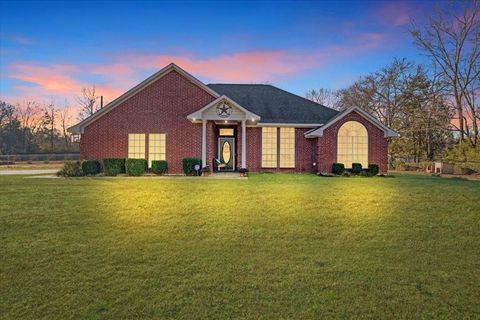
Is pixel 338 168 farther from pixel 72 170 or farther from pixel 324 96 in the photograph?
pixel 324 96

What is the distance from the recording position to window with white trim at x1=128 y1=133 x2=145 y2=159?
58.9 ft

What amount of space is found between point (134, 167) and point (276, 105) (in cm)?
1056

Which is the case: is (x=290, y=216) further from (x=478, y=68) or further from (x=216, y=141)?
(x=478, y=68)

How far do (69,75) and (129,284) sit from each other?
2827 centimetres

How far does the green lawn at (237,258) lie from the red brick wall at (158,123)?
9.25 metres

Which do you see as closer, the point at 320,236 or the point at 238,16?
the point at 320,236

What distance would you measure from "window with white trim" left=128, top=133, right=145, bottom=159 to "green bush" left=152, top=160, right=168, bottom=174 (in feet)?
5.01

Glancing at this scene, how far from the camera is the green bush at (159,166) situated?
1680 centimetres

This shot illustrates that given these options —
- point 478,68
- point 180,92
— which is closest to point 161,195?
point 180,92

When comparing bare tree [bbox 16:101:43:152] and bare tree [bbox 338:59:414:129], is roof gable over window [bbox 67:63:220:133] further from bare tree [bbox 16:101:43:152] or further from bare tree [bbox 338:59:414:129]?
bare tree [bbox 16:101:43:152]

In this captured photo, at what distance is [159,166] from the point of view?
16.8 meters

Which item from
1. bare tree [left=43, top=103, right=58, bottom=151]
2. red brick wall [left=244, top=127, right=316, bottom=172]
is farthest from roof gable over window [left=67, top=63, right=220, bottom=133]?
bare tree [left=43, top=103, right=58, bottom=151]

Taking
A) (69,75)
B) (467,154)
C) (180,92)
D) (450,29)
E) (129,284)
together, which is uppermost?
(450,29)

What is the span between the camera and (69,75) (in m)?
26.5
